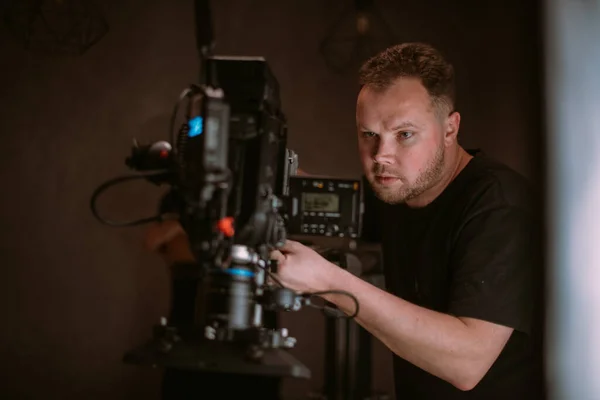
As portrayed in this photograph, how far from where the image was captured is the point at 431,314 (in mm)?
1156

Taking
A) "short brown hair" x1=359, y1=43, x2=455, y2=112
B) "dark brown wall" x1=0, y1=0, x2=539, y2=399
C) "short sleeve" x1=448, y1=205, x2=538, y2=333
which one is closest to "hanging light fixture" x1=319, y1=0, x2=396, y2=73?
"dark brown wall" x1=0, y1=0, x2=539, y2=399

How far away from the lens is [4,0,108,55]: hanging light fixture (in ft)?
7.23

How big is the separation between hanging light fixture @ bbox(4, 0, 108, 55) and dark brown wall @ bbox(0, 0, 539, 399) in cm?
7

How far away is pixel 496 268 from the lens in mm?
1206

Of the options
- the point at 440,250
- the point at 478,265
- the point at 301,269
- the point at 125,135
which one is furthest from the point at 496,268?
the point at 125,135

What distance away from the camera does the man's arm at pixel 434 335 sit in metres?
1.12

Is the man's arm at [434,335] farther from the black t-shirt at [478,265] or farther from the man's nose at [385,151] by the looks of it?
the man's nose at [385,151]

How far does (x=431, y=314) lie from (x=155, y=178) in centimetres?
59

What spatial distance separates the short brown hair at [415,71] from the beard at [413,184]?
13 cm

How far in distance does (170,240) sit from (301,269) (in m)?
0.21

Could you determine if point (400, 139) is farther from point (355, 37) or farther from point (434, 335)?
point (355, 37)

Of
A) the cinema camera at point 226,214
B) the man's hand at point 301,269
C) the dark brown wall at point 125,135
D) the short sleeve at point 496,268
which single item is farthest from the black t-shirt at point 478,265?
the dark brown wall at point 125,135

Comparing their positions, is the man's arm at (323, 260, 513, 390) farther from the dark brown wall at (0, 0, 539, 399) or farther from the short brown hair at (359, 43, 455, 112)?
the dark brown wall at (0, 0, 539, 399)

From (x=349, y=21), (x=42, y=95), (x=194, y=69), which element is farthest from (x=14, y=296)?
(x=349, y=21)
